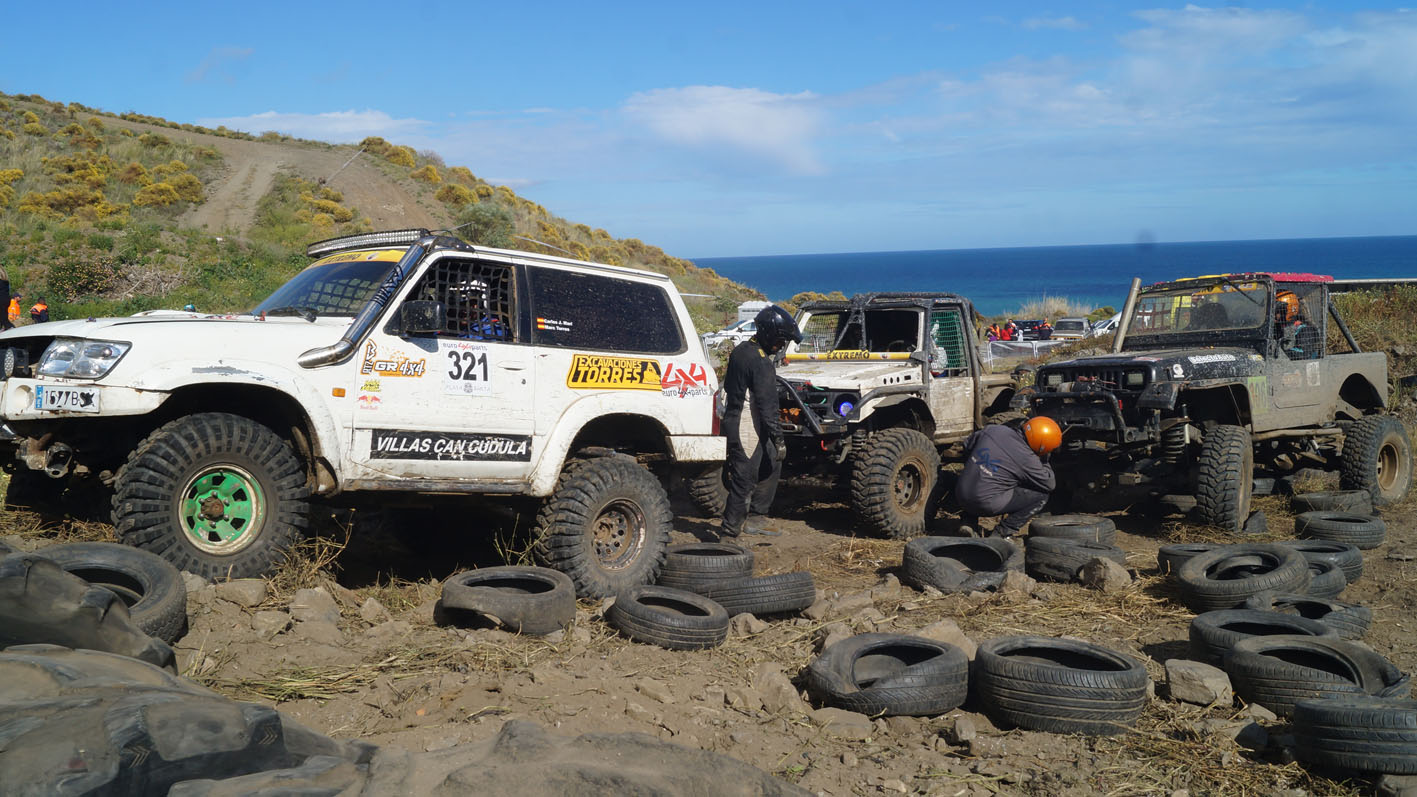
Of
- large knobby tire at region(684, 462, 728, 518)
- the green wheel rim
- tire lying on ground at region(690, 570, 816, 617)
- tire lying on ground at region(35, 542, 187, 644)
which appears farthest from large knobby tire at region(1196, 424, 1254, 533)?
tire lying on ground at region(35, 542, 187, 644)

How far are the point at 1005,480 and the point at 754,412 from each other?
222 cm

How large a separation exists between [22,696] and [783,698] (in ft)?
10.2

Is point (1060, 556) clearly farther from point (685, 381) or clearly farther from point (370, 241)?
point (370, 241)

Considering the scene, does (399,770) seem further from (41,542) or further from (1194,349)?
(1194,349)

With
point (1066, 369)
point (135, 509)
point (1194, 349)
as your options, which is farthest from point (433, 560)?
point (1194, 349)

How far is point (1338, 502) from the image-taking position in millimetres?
9688

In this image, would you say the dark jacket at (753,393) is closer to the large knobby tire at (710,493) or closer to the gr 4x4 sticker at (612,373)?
the large knobby tire at (710,493)

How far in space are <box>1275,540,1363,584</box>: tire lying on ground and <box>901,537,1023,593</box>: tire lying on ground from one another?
1.96 metres

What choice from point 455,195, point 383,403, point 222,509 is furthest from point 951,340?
point 455,195

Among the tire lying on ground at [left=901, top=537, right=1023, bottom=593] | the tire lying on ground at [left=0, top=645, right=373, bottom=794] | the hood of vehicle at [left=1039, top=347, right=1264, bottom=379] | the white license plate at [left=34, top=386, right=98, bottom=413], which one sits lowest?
the tire lying on ground at [left=901, top=537, right=1023, bottom=593]

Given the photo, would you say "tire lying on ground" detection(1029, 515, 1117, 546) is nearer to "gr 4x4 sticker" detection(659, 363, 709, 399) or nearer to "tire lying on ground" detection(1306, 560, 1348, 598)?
"tire lying on ground" detection(1306, 560, 1348, 598)

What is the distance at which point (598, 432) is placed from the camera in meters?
6.96

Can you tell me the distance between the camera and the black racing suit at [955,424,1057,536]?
866 centimetres

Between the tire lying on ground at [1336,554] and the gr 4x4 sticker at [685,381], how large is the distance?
14.2 feet
